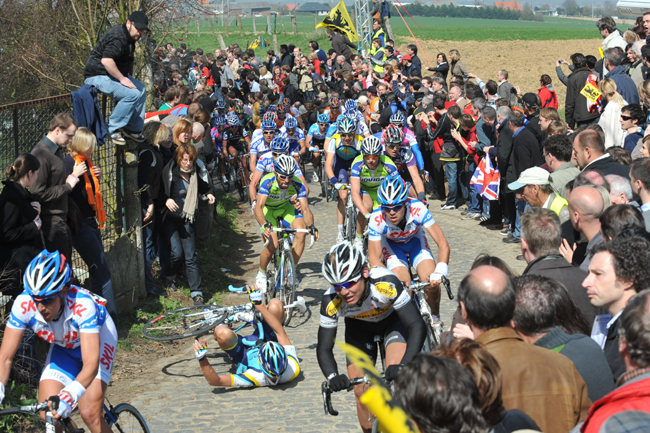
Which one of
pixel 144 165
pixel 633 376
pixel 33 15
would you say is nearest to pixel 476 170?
pixel 144 165

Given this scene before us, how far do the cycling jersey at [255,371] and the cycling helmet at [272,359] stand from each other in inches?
5.9

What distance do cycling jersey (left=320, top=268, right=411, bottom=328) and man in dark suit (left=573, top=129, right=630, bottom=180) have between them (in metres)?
3.32

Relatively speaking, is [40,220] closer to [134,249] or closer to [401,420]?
[134,249]

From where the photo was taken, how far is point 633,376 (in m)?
2.60

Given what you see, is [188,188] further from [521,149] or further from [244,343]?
[521,149]

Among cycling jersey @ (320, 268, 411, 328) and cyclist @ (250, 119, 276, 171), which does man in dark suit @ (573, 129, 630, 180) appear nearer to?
cycling jersey @ (320, 268, 411, 328)

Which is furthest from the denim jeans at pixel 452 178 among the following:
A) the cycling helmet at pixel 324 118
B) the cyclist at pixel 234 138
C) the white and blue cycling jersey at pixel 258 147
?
the cyclist at pixel 234 138

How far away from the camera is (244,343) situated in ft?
23.3

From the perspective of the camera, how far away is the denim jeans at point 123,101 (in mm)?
8375

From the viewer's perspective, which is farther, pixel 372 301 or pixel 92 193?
Answer: pixel 92 193

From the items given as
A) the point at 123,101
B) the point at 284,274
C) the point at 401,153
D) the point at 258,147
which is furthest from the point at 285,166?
the point at 258,147

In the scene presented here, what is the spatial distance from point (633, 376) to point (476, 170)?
1033cm

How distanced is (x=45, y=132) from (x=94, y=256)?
174 centimetres

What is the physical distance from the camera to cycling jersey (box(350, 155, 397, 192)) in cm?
999
